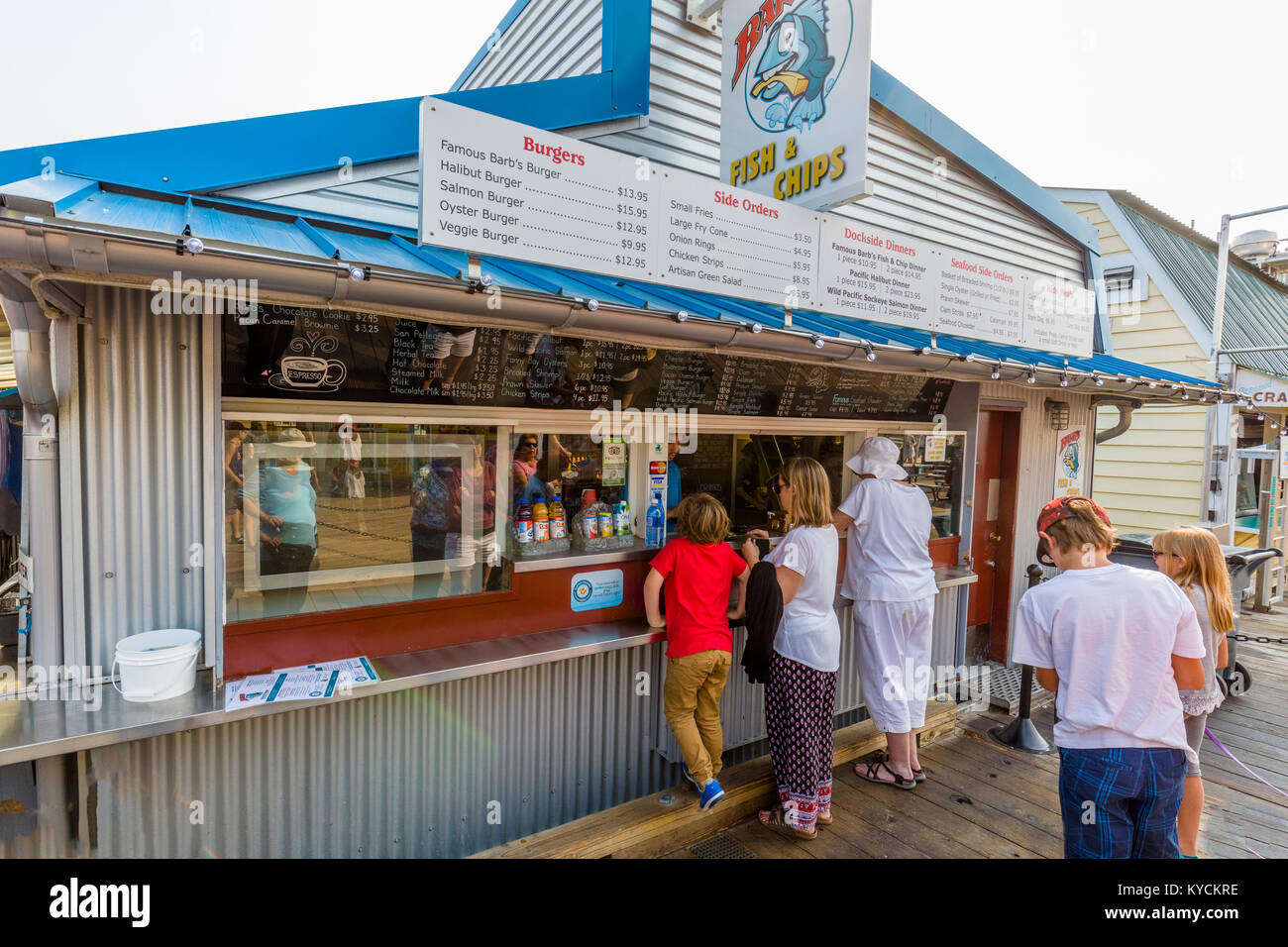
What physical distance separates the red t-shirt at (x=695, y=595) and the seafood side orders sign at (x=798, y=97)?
6.55 ft

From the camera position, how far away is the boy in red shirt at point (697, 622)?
3424 millimetres

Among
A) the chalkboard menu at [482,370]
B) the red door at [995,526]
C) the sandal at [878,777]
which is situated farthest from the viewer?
the red door at [995,526]

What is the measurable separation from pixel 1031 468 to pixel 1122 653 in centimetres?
460

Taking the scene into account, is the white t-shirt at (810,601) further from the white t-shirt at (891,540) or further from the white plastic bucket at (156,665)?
the white plastic bucket at (156,665)

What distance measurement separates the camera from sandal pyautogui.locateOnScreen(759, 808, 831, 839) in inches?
141

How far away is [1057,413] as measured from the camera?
21.4 feet

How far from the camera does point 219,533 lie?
109 inches

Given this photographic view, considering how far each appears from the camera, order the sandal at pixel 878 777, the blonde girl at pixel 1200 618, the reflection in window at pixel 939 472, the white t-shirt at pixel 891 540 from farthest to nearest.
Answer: the reflection in window at pixel 939 472 < the sandal at pixel 878 777 < the white t-shirt at pixel 891 540 < the blonde girl at pixel 1200 618

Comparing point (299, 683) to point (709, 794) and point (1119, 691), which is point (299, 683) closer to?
point (709, 794)

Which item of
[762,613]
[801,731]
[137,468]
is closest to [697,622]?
[762,613]

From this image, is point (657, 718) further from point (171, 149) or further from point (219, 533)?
point (171, 149)

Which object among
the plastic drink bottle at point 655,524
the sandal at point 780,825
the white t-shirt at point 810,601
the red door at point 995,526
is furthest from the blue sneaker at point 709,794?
the red door at point 995,526

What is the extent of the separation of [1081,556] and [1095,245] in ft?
23.6
